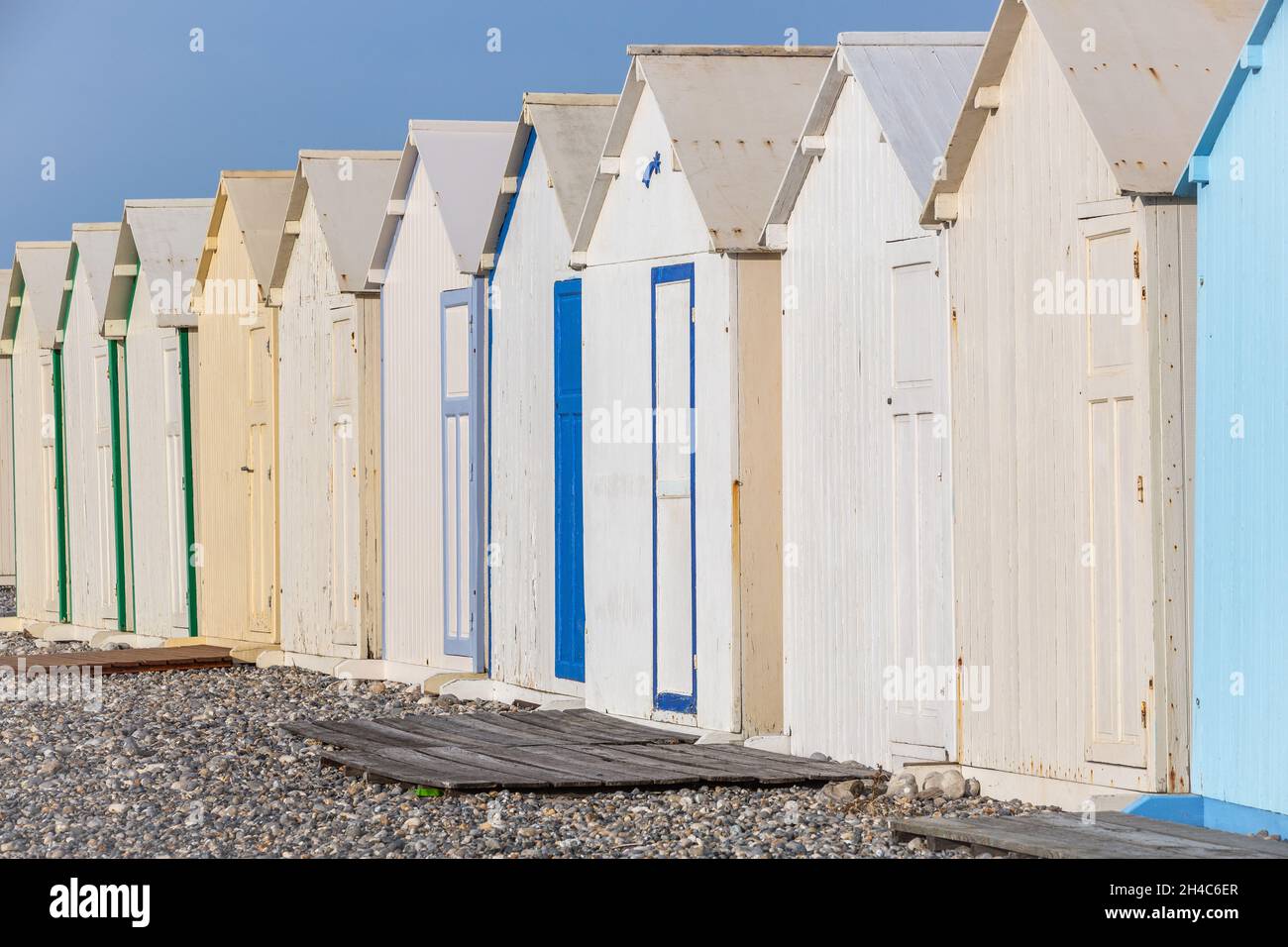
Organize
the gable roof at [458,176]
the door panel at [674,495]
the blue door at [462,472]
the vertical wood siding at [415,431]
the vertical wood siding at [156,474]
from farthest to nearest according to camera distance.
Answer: the vertical wood siding at [156,474], the vertical wood siding at [415,431], the gable roof at [458,176], the blue door at [462,472], the door panel at [674,495]

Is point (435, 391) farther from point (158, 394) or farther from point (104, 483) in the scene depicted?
point (104, 483)

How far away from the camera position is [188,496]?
17297 mm

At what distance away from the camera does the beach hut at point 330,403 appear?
14930mm

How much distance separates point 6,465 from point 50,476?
4912 mm

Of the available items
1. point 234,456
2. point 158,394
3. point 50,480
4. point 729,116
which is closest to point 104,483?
point 158,394

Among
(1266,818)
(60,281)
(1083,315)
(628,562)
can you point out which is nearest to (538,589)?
(628,562)

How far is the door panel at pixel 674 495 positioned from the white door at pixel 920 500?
5.74ft

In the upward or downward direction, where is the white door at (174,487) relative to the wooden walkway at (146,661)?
upward

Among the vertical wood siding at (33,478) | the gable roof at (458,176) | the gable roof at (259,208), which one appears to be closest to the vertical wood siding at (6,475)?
the vertical wood siding at (33,478)

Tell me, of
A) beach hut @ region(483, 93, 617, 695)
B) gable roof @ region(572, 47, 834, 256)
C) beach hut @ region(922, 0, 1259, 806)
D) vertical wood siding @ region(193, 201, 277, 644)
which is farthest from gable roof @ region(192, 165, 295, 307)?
beach hut @ region(922, 0, 1259, 806)

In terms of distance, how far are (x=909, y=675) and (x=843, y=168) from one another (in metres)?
2.52

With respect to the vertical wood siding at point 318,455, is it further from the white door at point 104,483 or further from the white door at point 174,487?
the white door at point 104,483

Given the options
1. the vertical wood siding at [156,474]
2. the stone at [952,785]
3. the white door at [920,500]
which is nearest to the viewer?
the stone at [952,785]

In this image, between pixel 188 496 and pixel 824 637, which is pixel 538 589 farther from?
pixel 188 496
